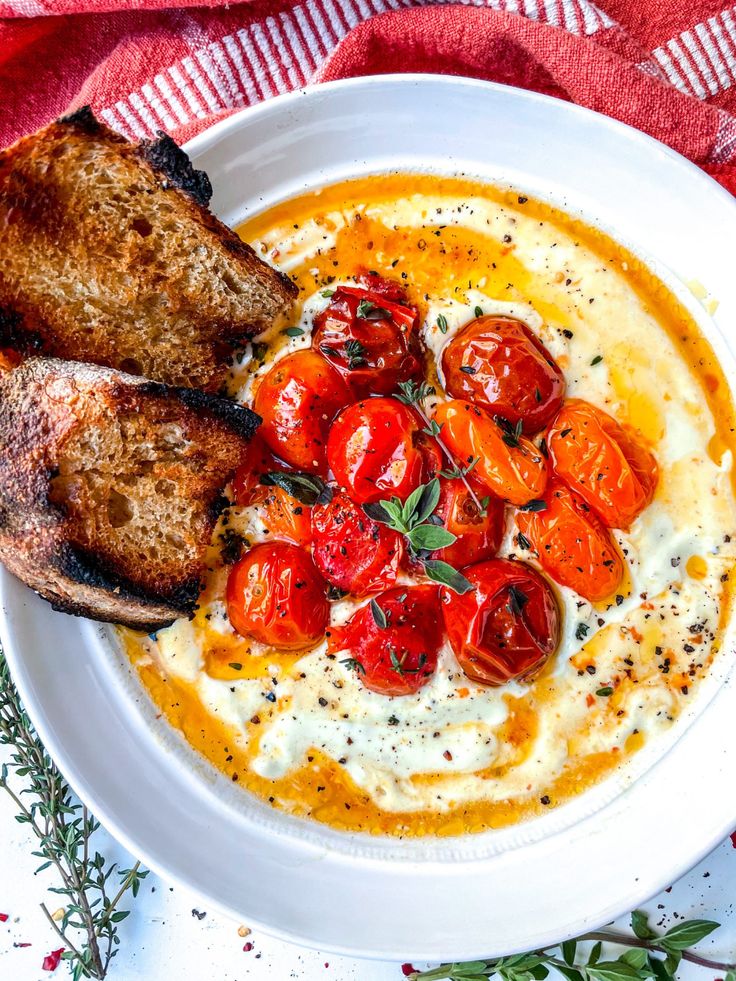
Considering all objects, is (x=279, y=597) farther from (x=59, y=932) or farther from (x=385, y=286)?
(x=59, y=932)

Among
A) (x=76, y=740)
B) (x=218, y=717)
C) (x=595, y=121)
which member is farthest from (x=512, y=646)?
(x=595, y=121)

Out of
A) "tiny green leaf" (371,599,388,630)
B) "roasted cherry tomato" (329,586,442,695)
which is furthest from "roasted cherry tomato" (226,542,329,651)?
"tiny green leaf" (371,599,388,630)

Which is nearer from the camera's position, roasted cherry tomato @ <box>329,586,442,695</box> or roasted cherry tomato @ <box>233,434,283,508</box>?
roasted cherry tomato @ <box>329,586,442,695</box>

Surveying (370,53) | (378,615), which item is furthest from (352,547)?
(370,53)

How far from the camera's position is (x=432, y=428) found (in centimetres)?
295

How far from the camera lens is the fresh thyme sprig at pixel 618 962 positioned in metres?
3.03

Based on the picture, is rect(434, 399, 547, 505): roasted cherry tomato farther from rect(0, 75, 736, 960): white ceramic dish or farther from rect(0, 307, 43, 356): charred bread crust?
rect(0, 307, 43, 356): charred bread crust

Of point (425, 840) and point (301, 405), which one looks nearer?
point (301, 405)

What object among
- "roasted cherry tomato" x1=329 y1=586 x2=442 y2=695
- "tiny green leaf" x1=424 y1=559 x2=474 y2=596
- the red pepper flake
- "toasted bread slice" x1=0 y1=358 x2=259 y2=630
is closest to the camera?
"toasted bread slice" x1=0 y1=358 x2=259 y2=630

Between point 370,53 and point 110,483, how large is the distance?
182 centimetres

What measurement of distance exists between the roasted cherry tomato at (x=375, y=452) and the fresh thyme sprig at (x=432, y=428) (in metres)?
0.07

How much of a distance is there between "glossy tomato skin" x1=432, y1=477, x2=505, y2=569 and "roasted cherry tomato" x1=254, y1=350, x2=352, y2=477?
444 mm

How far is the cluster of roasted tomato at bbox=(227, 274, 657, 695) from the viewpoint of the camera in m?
2.88

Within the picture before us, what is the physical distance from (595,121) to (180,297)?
5.00ft
